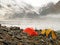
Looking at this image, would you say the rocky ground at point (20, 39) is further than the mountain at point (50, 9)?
No

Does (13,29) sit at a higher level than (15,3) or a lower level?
lower

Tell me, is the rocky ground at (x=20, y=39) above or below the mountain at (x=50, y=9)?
below

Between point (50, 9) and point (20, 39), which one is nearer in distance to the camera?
point (20, 39)

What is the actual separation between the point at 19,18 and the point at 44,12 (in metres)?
0.44

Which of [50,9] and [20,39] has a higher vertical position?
[50,9]

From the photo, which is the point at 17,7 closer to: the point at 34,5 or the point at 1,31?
the point at 34,5

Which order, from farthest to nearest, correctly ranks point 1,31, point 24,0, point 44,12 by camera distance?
point 24,0 < point 44,12 < point 1,31

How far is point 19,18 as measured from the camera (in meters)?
4.26

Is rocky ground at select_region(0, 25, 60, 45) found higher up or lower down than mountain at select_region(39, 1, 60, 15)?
lower down

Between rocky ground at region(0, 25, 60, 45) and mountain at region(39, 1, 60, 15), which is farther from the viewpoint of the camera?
mountain at region(39, 1, 60, 15)

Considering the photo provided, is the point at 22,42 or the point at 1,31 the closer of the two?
the point at 22,42

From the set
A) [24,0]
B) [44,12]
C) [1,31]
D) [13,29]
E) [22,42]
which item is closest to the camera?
[22,42]

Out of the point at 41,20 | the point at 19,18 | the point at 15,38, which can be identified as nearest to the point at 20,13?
the point at 19,18

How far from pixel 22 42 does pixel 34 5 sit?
2.69 m
